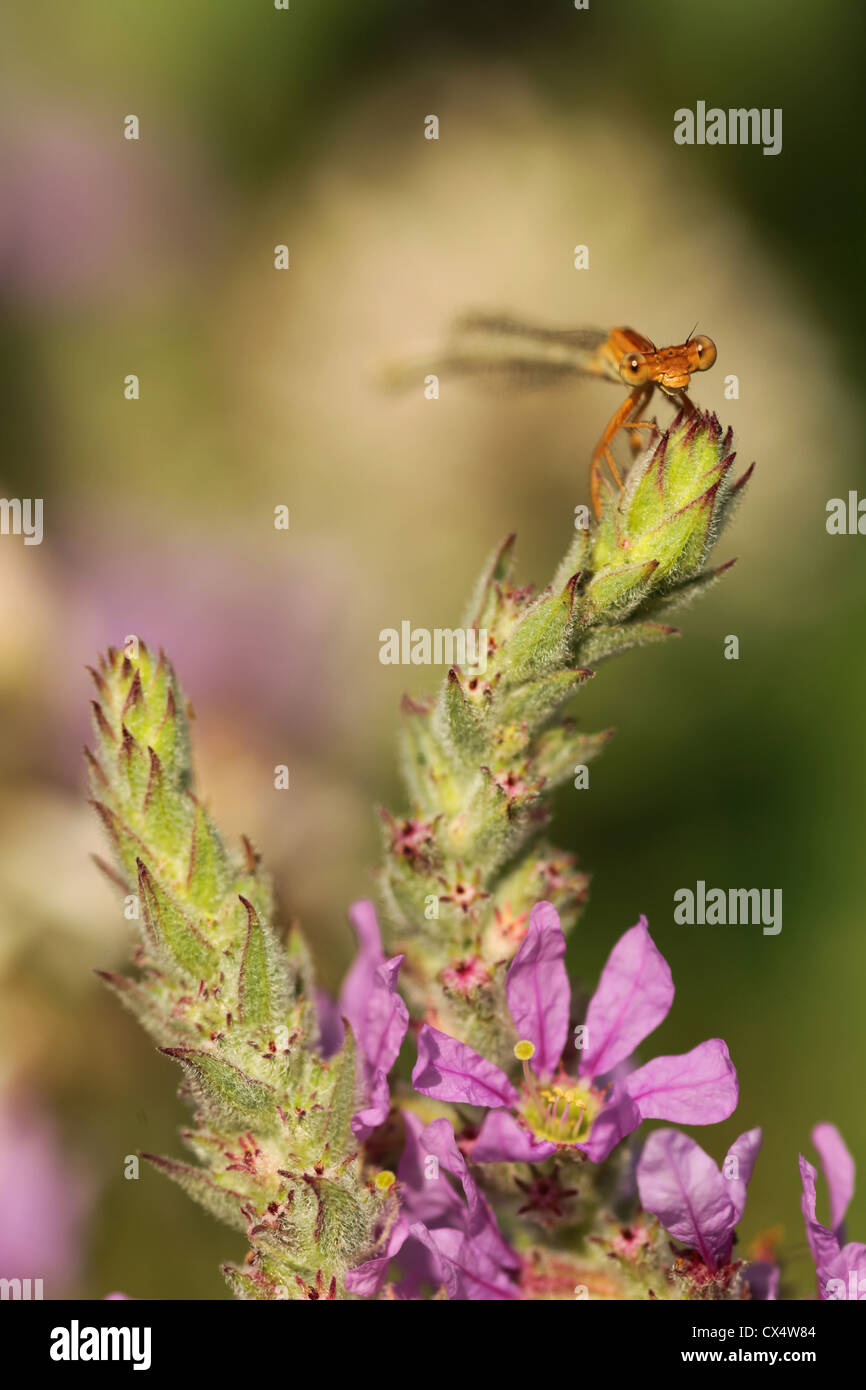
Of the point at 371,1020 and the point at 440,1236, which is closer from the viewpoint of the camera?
the point at 440,1236

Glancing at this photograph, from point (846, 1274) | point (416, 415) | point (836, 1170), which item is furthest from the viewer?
point (416, 415)

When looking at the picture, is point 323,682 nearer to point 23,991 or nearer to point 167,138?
point 23,991

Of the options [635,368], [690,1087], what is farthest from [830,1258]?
[635,368]

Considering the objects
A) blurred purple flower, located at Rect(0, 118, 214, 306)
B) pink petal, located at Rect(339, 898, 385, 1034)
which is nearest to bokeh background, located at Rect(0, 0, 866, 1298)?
blurred purple flower, located at Rect(0, 118, 214, 306)

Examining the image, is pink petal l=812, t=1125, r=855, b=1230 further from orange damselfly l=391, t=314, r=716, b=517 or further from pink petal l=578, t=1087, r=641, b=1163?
orange damselfly l=391, t=314, r=716, b=517

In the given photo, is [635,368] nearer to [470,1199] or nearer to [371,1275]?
[470,1199]

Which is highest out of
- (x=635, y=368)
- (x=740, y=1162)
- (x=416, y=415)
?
(x=416, y=415)
